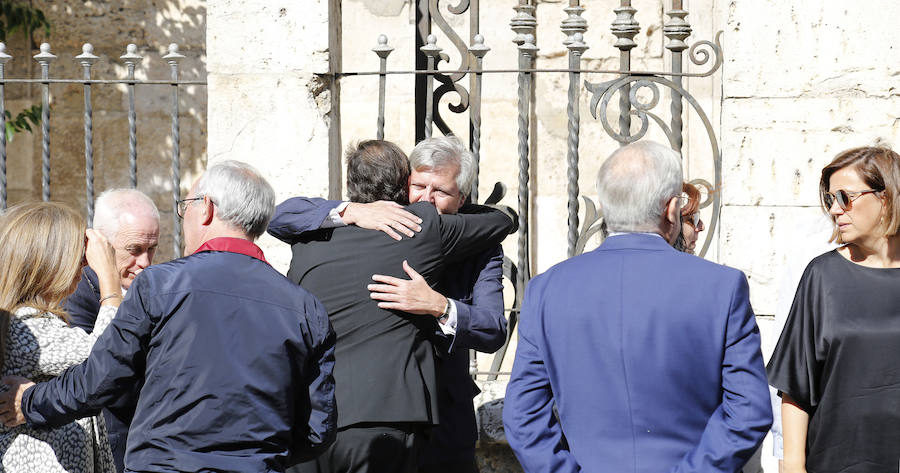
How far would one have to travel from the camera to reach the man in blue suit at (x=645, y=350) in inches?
92.3

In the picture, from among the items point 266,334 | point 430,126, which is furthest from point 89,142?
point 266,334

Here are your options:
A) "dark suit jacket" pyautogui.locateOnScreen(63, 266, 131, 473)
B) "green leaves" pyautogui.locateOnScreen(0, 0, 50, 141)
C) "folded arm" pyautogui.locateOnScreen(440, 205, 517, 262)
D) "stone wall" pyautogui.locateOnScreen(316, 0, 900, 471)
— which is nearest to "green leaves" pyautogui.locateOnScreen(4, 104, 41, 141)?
"green leaves" pyautogui.locateOnScreen(0, 0, 50, 141)

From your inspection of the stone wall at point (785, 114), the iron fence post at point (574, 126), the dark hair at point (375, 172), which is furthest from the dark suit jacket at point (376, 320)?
the stone wall at point (785, 114)

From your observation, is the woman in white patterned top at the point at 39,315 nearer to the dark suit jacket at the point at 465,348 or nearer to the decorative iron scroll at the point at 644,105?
the dark suit jacket at the point at 465,348

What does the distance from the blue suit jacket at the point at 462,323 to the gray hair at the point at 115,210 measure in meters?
0.56

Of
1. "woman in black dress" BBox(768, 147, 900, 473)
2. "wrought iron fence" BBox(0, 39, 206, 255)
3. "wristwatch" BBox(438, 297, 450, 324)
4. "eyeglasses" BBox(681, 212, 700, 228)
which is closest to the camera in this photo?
"woman in black dress" BBox(768, 147, 900, 473)

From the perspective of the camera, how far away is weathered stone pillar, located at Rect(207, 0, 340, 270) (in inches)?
160

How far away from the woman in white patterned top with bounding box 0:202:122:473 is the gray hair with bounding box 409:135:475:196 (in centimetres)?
103

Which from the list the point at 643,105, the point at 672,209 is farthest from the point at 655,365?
the point at 643,105

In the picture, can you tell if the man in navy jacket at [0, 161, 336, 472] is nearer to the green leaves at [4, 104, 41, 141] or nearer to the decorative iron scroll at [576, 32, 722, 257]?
the decorative iron scroll at [576, 32, 722, 257]

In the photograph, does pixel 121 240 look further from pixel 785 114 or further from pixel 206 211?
pixel 785 114

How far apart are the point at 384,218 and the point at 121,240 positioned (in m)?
1.04

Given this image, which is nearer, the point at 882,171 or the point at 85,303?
the point at 882,171

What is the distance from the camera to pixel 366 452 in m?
2.98
